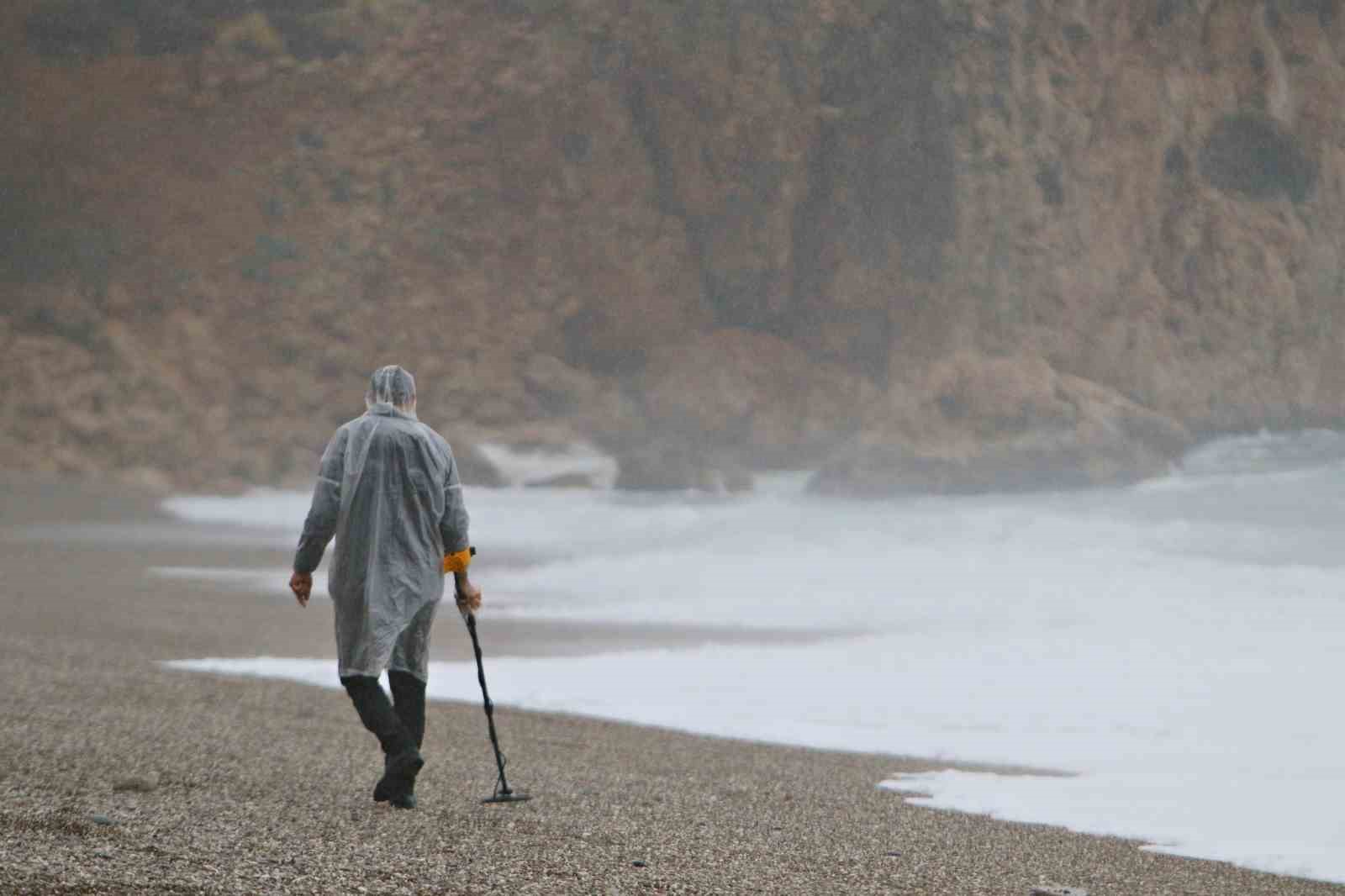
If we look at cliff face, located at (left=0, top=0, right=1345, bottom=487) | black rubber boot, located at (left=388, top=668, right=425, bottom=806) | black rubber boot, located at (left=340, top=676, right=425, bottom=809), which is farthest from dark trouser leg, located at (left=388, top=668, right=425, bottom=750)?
cliff face, located at (left=0, top=0, right=1345, bottom=487)

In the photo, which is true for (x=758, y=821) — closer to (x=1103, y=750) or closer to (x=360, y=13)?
(x=1103, y=750)

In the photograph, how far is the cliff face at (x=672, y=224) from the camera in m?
34.4

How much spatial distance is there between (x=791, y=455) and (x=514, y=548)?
13.7 metres

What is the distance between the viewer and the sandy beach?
3773 millimetres

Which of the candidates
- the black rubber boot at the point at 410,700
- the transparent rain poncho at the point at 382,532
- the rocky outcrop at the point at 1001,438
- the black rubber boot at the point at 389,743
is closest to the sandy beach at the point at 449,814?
the black rubber boot at the point at 389,743

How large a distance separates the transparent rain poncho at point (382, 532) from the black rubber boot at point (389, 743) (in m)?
0.05

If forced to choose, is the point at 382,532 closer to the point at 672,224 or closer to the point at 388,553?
the point at 388,553

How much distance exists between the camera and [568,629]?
467 inches

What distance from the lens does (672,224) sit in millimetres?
38875

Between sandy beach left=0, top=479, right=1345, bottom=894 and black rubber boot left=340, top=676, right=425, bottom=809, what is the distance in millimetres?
63

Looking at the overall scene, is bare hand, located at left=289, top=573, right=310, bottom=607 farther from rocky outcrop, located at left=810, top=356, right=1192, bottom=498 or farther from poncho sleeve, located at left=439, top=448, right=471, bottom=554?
rocky outcrop, located at left=810, top=356, right=1192, bottom=498

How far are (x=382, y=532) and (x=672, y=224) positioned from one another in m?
34.5

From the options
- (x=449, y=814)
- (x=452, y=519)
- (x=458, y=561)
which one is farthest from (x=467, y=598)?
(x=449, y=814)

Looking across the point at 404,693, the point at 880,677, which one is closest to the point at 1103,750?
the point at 880,677
